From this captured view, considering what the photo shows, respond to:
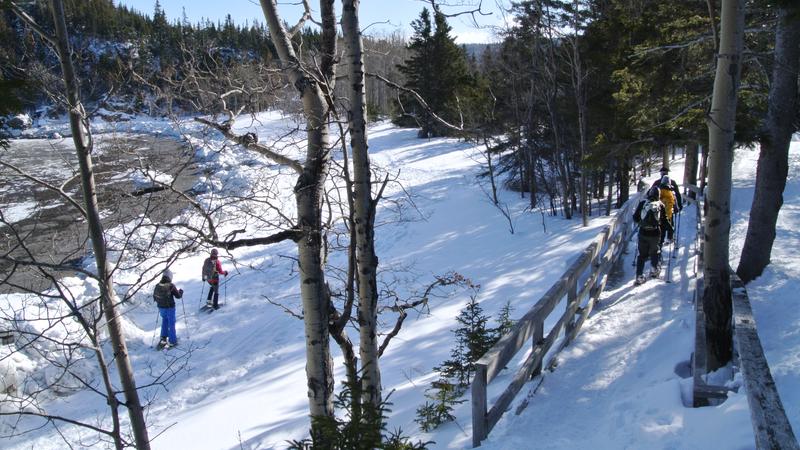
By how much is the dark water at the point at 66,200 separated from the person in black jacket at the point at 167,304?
1406mm

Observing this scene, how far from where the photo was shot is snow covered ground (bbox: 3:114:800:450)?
4.04m

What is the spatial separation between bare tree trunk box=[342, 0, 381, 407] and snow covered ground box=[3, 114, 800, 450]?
1.09m

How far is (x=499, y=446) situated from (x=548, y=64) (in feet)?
56.1

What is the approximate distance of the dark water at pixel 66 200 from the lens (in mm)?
5945

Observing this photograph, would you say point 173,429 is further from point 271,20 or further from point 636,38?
point 636,38

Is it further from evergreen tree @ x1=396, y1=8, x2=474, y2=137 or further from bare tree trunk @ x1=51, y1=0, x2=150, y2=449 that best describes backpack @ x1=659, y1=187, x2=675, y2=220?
evergreen tree @ x1=396, y1=8, x2=474, y2=137

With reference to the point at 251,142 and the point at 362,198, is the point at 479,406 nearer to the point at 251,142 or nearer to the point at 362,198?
the point at 362,198

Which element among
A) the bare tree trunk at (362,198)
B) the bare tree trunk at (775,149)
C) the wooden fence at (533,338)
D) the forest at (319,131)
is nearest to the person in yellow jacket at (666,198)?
the forest at (319,131)

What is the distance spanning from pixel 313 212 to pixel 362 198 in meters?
0.91

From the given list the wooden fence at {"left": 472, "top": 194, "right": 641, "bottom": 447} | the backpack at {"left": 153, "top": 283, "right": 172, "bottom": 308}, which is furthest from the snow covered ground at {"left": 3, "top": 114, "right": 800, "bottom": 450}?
the backpack at {"left": 153, "top": 283, "right": 172, "bottom": 308}

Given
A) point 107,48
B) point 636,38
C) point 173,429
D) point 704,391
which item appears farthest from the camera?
point 636,38

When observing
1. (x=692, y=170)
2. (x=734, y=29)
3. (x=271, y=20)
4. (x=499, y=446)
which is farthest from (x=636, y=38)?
(x=499, y=446)

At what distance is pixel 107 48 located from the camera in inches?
488

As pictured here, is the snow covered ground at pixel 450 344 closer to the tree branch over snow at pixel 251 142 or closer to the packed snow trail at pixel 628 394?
the packed snow trail at pixel 628 394
